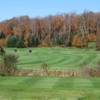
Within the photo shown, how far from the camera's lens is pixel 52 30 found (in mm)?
128125

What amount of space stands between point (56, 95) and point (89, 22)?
10951 centimetres

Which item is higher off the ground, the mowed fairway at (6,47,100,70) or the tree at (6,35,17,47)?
the mowed fairway at (6,47,100,70)

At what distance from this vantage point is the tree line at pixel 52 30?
11331 cm

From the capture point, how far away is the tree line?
372ft

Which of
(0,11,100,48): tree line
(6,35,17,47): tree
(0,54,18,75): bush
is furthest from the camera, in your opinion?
(0,11,100,48): tree line

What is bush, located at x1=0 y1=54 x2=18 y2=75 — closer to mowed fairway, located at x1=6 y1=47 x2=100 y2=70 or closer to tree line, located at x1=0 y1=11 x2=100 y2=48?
mowed fairway, located at x1=6 y1=47 x2=100 y2=70

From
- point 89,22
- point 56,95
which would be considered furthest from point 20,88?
point 89,22

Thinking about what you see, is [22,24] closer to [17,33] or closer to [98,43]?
[17,33]

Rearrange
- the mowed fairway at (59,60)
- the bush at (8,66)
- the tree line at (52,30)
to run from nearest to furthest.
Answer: the bush at (8,66), the mowed fairway at (59,60), the tree line at (52,30)

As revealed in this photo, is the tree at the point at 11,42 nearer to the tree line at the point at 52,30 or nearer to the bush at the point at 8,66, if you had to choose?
the tree line at the point at 52,30

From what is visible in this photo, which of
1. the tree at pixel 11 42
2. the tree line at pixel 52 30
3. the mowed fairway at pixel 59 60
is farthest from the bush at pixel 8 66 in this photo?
the tree at pixel 11 42

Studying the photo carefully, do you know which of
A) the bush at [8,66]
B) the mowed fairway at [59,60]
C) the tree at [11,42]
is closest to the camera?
the bush at [8,66]

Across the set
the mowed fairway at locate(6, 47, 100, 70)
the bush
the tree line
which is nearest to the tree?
the tree line

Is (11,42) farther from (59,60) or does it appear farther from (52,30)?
(59,60)
